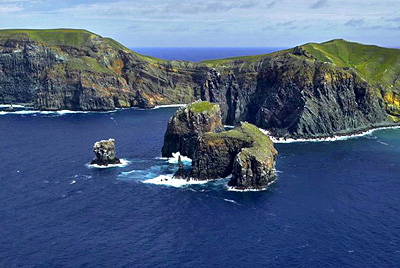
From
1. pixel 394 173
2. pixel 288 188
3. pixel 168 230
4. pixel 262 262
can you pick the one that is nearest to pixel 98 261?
pixel 168 230

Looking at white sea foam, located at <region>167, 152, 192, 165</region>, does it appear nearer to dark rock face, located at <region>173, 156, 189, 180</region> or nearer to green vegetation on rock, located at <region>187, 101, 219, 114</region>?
dark rock face, located at <region>173, 156, 189, 180</region>

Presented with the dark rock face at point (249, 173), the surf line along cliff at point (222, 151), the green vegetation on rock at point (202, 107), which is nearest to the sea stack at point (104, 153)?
the surf line along cliff at point (222, 151)

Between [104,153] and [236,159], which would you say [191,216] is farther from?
[104,153]

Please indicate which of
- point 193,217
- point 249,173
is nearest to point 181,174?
point 249,173

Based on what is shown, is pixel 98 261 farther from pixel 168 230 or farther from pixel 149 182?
pixel 149 182

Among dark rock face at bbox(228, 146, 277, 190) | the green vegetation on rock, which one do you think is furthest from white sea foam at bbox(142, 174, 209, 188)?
the green vegetation on rock

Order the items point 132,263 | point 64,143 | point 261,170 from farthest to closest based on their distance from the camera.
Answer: point 64,143 → point 261,170 → point 132,263
